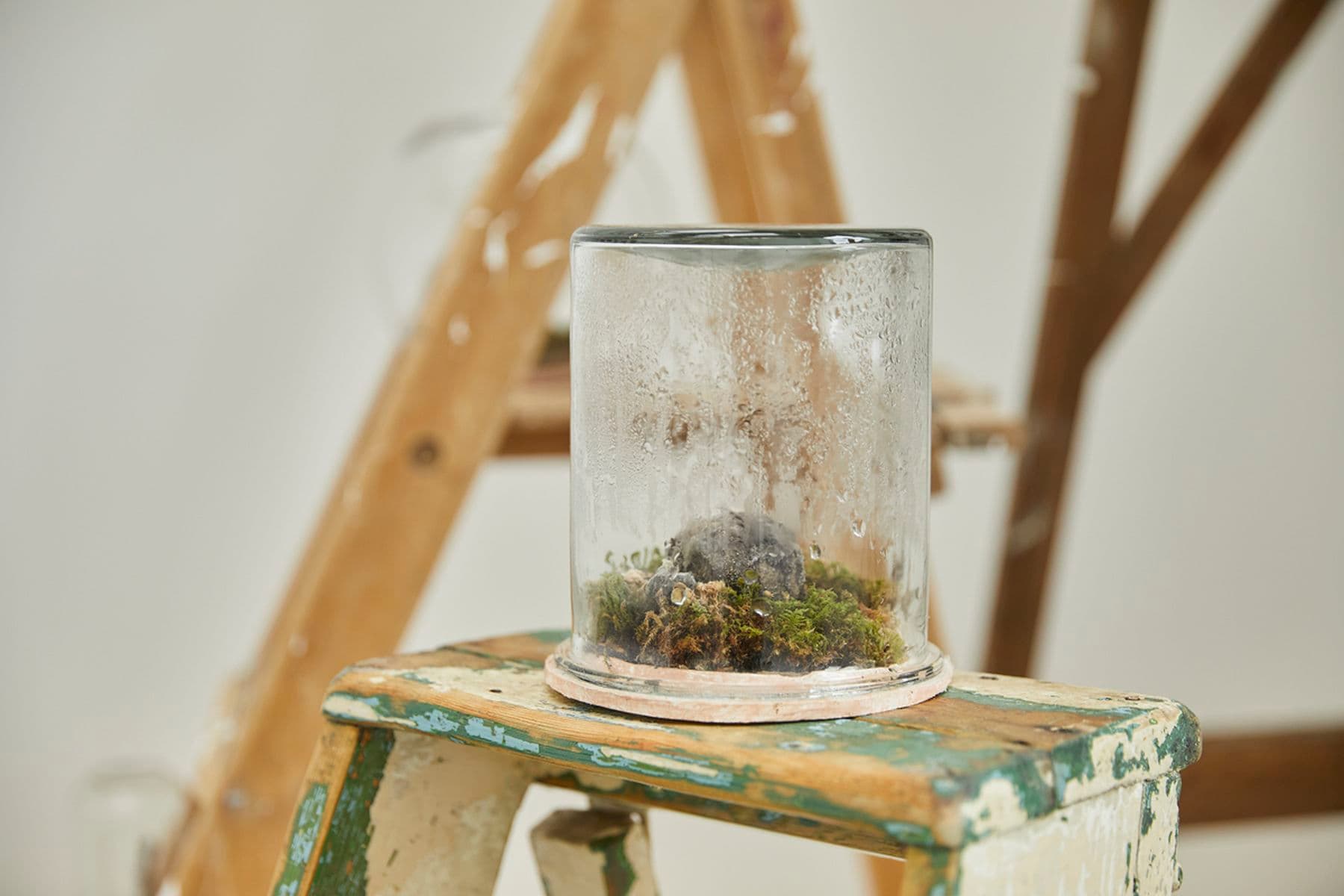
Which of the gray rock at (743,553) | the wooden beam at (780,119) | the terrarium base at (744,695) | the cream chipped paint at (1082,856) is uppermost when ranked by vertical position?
the wooden beam at (780,119)

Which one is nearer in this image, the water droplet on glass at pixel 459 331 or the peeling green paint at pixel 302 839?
the peeling green paint at pixel 302 839

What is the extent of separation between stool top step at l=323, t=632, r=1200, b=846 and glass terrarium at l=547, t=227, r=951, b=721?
0.08 ft

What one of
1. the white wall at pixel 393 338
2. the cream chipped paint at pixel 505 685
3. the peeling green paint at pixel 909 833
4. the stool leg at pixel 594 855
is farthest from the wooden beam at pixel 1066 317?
the peeling green paint at pixel 909 833

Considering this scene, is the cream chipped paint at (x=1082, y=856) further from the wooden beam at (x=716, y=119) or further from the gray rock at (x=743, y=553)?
the wooden beam at (x=716, y=119)

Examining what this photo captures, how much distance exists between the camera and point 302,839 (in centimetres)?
73

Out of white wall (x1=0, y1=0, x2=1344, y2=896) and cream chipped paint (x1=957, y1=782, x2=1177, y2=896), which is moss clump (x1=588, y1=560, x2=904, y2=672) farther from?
white wall (x1=0, y1=0, x2=1344, y2=896)

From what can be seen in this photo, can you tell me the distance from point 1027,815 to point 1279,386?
239cm

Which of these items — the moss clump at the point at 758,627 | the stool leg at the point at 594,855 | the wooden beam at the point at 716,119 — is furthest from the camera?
the wooden beam at the point at 716,119

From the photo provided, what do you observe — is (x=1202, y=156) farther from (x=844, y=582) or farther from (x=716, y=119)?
(x=844, y=582)

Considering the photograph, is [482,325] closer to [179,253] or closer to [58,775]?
[179,253]

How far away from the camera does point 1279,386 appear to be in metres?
2.73

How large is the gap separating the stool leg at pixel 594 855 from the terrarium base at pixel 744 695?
19 centimetres

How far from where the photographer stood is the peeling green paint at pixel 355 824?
729 millimetres

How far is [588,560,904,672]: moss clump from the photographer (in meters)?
0.66
